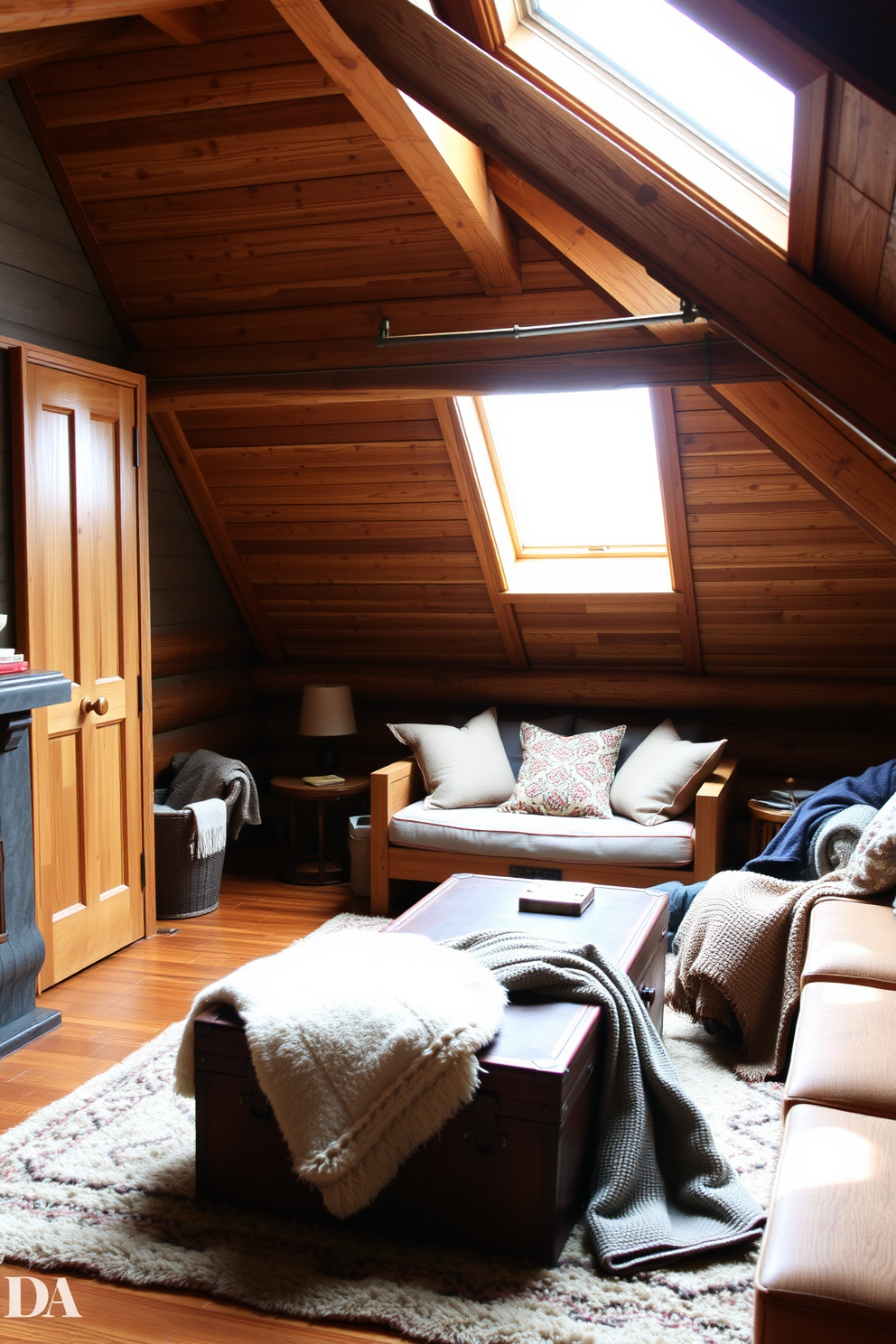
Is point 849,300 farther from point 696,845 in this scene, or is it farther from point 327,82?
point 696,845

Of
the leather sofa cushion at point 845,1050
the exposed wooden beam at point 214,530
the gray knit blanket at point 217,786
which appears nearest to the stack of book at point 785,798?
the leather sofa cushion at point 845,1050

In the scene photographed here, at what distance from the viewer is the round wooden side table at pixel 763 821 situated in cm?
431

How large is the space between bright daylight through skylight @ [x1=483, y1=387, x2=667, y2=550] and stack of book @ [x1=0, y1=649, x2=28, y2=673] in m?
2.26

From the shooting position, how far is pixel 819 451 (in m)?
3.29

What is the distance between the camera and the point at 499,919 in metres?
3.07

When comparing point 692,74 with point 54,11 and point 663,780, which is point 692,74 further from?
point 663,780

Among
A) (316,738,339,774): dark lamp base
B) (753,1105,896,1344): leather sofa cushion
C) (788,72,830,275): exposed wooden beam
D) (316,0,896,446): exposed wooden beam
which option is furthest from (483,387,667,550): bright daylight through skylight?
(753,1105,896,1344): leather sofa cushion

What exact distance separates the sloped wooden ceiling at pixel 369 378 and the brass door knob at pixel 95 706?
133 centimetres

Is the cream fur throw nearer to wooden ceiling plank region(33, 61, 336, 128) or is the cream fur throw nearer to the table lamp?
the table lamp

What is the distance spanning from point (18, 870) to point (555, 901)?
5.37ft

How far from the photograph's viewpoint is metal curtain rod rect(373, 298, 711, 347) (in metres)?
3.45

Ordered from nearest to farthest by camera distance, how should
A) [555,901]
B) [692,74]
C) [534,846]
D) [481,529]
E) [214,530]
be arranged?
[692,74] < [555,901] < [534,846] < [481,529] < [214,530]

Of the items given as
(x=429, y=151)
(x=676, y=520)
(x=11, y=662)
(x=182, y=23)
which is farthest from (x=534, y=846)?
(x=182, y=23)

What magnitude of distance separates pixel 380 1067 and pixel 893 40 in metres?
1.94
